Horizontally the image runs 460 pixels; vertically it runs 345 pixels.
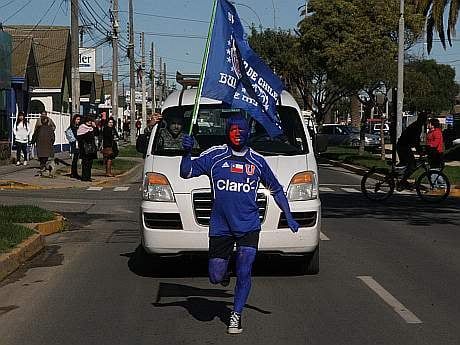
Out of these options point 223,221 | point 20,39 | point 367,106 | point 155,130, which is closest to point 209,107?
point 155,130

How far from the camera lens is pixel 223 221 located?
23.9ft

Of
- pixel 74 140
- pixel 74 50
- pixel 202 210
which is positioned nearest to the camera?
pixel 202 210

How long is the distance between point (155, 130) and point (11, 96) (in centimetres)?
2883

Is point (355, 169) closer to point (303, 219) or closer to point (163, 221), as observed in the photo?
point (303, 219)

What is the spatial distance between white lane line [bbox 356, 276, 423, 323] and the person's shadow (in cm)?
124

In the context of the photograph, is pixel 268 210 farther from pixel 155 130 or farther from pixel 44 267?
pixel 44 267

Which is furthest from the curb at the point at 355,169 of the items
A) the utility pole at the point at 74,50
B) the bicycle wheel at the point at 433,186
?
the utility pole at the point at 74,50

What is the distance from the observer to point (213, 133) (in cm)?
1084

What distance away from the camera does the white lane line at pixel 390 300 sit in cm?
812

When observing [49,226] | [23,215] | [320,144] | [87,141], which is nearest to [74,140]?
[87,141]

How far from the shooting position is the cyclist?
1984 centimetres

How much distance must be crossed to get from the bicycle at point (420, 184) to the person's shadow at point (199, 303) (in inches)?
448

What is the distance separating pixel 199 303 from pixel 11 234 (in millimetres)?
4301

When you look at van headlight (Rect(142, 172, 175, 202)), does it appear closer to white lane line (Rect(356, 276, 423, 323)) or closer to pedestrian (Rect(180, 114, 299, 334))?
pedestrian (Rect(180, 114, 299, 334))
